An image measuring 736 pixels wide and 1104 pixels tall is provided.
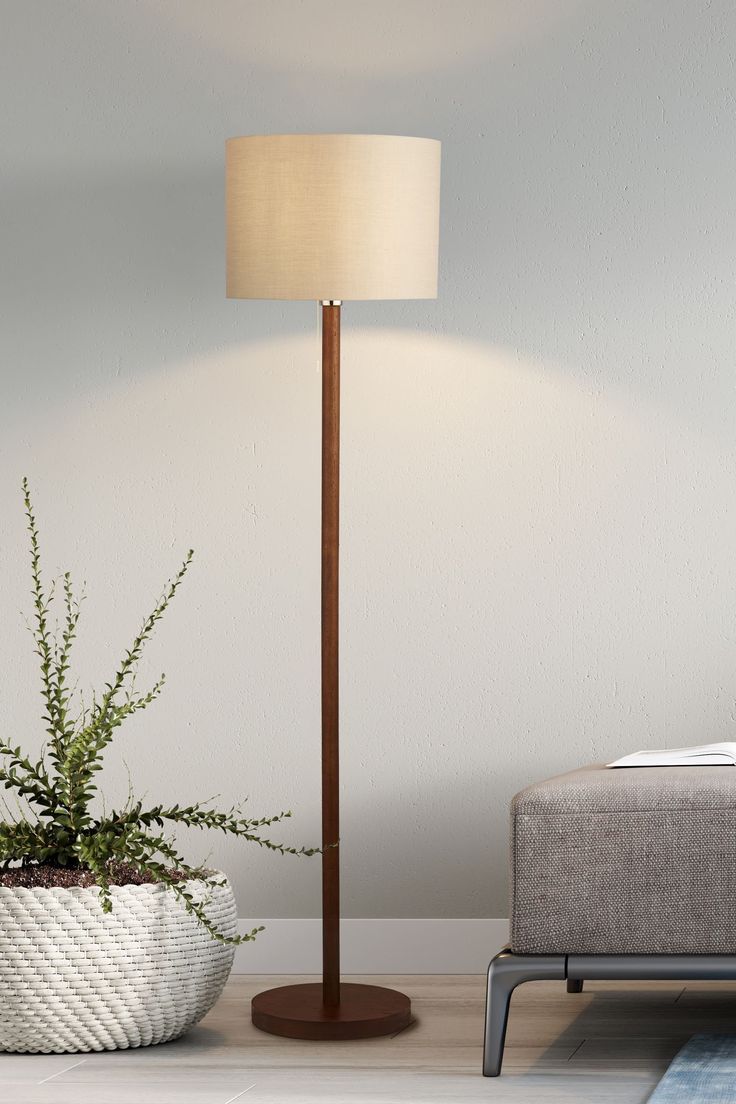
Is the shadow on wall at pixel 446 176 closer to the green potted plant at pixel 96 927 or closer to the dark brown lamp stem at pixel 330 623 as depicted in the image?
the dark brown lamp stem at pixel 330 623

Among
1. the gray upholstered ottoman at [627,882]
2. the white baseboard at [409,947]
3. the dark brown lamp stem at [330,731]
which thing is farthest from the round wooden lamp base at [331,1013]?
the gray upholstered ottoman at [627,882]

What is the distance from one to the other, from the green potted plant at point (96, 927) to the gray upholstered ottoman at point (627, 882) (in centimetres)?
61

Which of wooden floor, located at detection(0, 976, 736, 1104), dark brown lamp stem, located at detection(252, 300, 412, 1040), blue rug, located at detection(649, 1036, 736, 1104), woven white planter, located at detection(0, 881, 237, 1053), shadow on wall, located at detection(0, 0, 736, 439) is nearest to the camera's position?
blue rug, located at detection(649, 1036, 736, 1104)

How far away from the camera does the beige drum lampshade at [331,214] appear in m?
2.96

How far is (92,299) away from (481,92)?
102 cm

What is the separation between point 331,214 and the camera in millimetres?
2959

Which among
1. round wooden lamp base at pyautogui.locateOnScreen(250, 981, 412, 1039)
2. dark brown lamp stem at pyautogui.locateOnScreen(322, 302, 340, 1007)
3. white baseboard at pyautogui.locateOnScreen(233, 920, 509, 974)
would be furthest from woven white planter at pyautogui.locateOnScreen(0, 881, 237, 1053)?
white baseboard at pyautogui.locateOnScreen(233, 920, 509, 974)

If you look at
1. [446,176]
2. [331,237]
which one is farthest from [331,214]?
[446,176]

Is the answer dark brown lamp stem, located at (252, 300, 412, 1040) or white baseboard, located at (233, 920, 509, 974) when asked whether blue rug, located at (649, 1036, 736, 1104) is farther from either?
white baseboard, located at (233, 920, 509, 974)

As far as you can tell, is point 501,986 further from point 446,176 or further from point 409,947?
point 446,176

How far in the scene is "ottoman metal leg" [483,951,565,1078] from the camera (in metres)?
2.68

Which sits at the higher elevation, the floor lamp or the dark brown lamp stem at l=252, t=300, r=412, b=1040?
the floor lamp

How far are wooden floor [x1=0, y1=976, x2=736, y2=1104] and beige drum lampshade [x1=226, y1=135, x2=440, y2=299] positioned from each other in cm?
142

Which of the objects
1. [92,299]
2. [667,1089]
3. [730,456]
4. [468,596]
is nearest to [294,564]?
[468,596]
